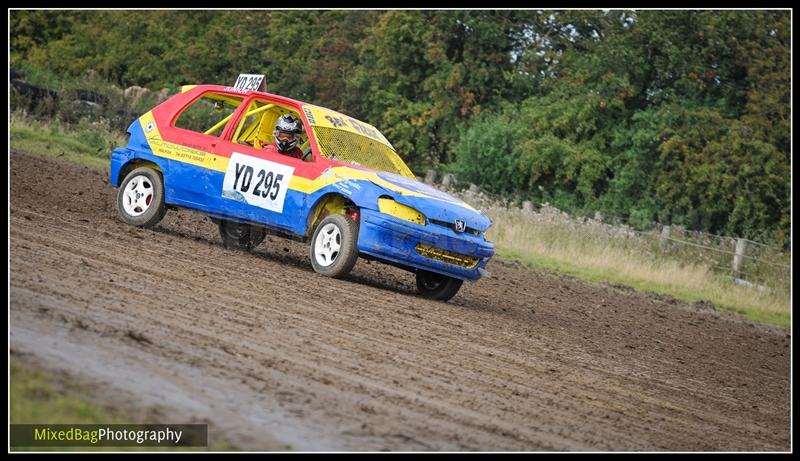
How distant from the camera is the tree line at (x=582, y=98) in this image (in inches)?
1182

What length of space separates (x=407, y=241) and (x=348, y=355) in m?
3.91

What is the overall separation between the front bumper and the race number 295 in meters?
1.17

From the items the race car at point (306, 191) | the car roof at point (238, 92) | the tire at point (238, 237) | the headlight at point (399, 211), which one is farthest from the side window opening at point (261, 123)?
the headlight at point (399, 211)

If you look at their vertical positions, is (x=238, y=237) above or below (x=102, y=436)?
above

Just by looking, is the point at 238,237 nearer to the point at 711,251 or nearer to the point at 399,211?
the point at 399,211

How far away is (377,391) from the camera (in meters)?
7.20

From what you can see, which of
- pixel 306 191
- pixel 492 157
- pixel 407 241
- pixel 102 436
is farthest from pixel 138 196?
pixel 492 157

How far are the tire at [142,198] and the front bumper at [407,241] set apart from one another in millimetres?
2911

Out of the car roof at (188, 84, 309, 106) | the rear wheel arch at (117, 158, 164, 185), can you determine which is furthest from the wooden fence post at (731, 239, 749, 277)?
the rear wheel arch at (117, 158, 164, 185)

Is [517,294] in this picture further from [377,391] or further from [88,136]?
[88,136]

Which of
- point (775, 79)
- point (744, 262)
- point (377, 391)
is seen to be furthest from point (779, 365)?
point (775, 79)

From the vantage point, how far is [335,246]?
40.8 ft

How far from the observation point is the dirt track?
20.9 ft

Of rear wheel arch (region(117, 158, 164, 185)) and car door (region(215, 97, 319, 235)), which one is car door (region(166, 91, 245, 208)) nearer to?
car door (region(215, 97, 319, 235))
